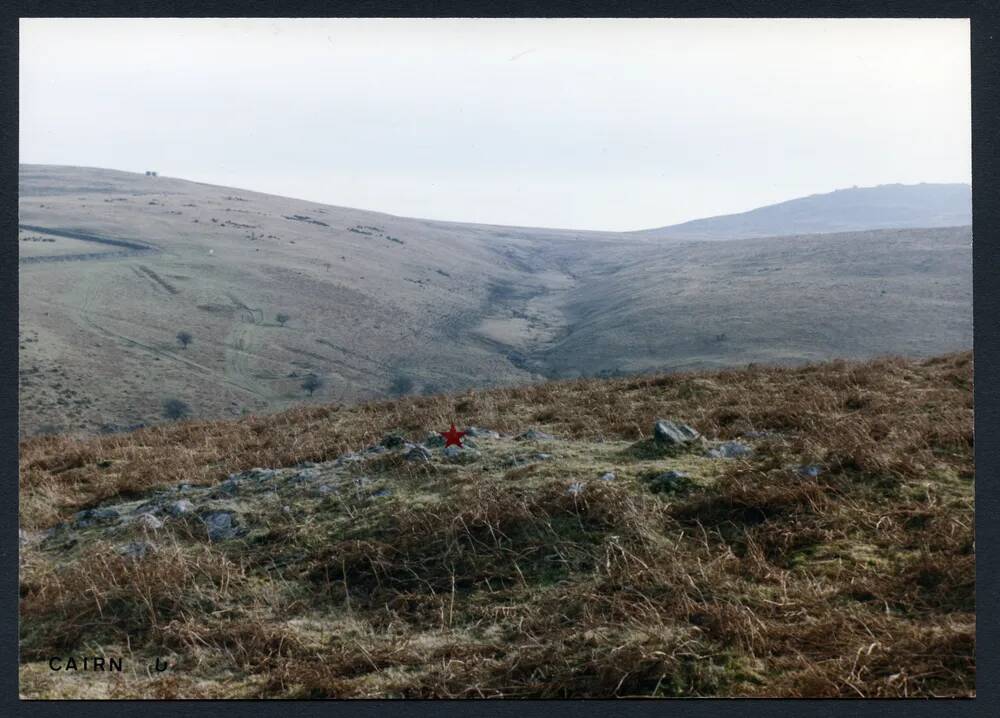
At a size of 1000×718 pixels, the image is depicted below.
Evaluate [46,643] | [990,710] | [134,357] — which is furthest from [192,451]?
[134,357]

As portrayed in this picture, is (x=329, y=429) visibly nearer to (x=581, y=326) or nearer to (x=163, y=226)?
(x=581, y=326)

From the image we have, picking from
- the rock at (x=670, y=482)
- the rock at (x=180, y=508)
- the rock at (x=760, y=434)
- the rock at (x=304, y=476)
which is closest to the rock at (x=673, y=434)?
the rock at (x=760, y=434)

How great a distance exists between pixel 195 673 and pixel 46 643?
103cm

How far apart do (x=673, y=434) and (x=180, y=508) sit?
3.84 m

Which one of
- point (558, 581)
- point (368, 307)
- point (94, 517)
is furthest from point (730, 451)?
point (368, 307)

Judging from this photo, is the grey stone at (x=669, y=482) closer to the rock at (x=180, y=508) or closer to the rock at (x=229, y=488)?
the rock at (x=229, y=488)

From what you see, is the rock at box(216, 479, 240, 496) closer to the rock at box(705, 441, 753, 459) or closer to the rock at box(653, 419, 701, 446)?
the rock at box(653, 419, 701, 446)

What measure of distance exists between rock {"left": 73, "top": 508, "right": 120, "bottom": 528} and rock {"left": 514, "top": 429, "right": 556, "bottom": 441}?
3.29m

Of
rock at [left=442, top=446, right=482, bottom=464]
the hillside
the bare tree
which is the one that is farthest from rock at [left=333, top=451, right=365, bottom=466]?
the bare tree

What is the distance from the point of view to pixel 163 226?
3183 centimetres

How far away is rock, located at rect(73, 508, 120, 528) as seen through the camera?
609 cm

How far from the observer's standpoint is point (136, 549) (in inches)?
207

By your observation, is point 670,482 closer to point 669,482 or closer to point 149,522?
point 669,482

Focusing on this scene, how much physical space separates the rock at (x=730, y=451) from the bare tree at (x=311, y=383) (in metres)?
15.8
